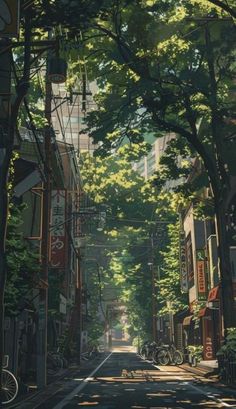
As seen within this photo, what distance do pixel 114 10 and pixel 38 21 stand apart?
22.1 feet

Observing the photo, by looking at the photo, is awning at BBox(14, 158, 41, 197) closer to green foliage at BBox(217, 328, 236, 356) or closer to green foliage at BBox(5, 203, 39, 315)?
green foliage at BBox(5, 203, 39, 315)

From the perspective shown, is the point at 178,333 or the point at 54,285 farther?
the point at 178,333

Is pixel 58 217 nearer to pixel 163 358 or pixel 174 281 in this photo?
pixel 163 358

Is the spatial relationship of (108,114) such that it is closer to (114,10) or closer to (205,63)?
(205,63)

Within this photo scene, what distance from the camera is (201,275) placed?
3450 centimetres

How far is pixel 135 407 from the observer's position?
1163cm

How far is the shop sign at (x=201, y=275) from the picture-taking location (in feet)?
111

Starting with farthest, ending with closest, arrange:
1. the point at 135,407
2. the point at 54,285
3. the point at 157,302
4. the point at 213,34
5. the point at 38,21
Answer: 1. the point at 157,302
2. the point at 54,285
3. the point at 213,34
4. the point at 38,21
5. the point at 135,407

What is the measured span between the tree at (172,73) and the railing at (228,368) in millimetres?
1495

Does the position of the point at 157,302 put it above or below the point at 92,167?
below

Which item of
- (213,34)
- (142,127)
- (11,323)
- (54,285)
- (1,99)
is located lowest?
(11,323)

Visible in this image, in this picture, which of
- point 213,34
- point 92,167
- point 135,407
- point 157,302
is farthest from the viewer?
point 92,167

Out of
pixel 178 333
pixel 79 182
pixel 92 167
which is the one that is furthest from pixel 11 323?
pixel 92 167

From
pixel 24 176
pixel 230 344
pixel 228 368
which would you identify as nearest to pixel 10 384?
pixel 24 176
